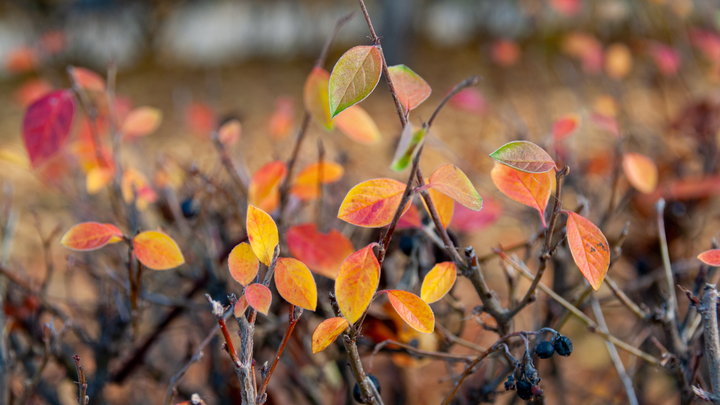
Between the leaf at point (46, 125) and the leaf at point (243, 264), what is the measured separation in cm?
39

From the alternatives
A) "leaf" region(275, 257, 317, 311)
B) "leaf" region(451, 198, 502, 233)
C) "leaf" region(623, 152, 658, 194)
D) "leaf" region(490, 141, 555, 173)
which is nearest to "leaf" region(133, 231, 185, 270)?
"leaf" region(275, 257, 317, 311)

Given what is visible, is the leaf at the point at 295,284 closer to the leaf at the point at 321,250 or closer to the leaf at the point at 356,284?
the leaf at the point at 356,284

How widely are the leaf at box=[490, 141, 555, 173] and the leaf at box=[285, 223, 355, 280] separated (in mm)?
292

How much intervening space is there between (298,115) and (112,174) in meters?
2.24

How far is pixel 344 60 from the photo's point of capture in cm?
47

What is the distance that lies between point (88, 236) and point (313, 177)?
352mm

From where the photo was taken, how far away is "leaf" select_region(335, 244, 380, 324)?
0.47m

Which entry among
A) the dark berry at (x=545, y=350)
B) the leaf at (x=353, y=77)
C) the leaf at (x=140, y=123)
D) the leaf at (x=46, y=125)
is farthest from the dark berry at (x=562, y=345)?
the leaf at (x=140, y=123)

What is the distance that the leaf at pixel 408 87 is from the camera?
49cm

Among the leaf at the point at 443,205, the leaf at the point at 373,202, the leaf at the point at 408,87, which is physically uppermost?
the leaf at the point at 408,87

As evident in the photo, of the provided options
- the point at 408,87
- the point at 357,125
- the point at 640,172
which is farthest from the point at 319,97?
the point at 640,172

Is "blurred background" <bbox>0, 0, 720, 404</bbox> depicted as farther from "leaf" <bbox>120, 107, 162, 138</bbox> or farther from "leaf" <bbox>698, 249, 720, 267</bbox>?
"leaf" <bbox>698, 249, 720, 267</bbox>

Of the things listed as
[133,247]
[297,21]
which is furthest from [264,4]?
[133,247]

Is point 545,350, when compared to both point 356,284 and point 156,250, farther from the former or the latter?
point 156,250
